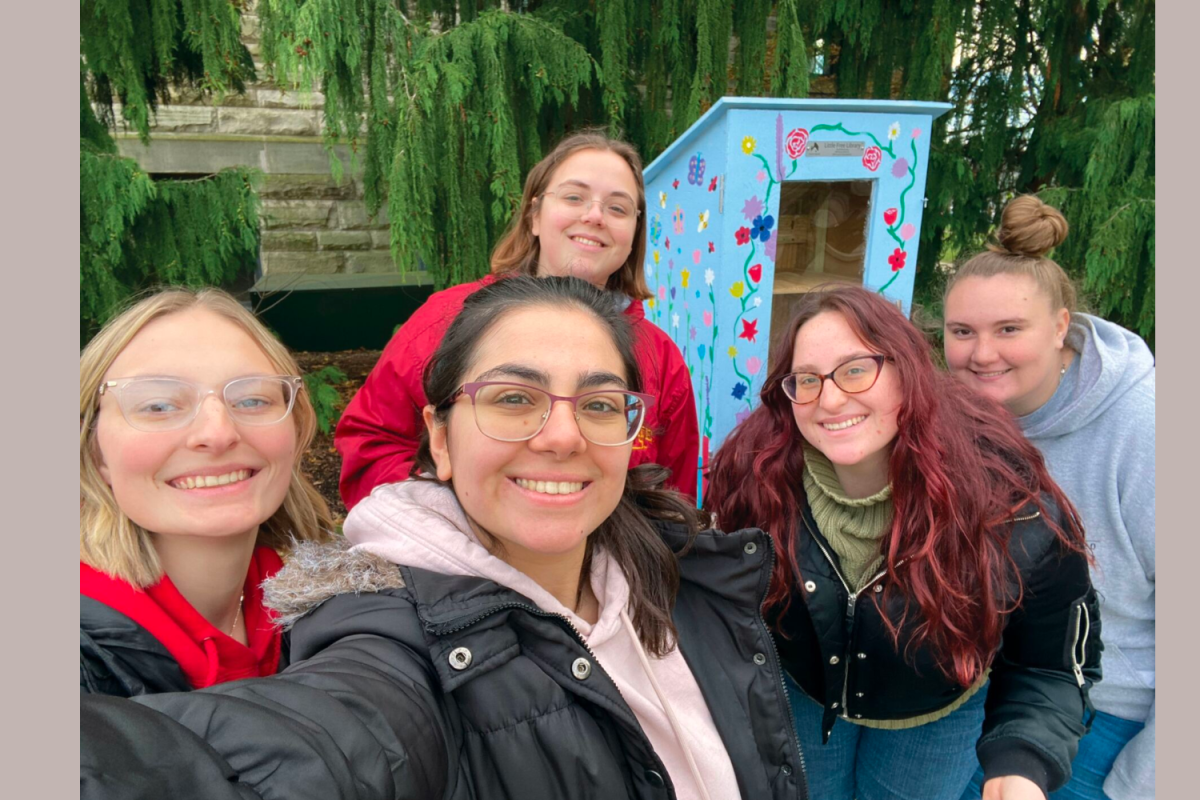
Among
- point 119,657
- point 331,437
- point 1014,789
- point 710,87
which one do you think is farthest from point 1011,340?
point 331,437

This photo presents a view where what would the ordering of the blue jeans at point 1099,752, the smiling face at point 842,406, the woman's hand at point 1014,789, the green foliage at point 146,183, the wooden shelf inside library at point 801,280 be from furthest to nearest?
the green foliage at point 146,183 < the wooden shelf inside library at point 801,280 < the blue jeans at point 1099,752 < the smiling face at point 842,406 < the woman's hand at point 1014,789

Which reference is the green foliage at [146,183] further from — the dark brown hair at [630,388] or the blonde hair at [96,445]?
the dark brown hair at [630,388]

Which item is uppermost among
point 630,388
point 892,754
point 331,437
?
point 630,388

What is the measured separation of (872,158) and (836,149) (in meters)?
0.16

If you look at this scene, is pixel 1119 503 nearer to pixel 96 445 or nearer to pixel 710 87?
pixel 96 445

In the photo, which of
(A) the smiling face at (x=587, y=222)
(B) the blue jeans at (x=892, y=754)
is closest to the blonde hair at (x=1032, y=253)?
(A) the smiling face at (x=587, y=222)

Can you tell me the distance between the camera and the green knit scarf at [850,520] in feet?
5.29

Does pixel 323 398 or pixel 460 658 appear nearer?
pixel 460 658

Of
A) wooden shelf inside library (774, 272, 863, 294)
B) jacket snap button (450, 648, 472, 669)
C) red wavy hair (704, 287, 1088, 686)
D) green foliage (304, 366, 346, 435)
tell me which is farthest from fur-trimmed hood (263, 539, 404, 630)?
green foliage (304, 366, 346, 435)

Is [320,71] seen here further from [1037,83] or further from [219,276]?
[1037,83]

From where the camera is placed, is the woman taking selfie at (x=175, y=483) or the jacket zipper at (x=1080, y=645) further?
the jacket zipper at (x=1080, y=645)

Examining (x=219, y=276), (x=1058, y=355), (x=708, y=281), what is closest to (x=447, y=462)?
(x=708, y=281)

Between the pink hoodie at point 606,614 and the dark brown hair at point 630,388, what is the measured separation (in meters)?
0.03

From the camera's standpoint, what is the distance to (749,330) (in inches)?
95.5
